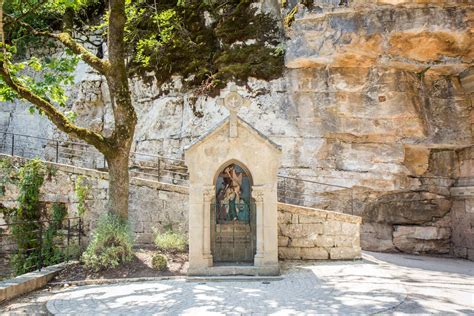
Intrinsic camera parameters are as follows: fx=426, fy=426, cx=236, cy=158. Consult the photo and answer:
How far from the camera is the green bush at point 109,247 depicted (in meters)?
8.83

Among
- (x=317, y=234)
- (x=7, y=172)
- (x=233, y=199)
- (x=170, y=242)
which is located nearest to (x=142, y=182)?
(x=170, y=242)

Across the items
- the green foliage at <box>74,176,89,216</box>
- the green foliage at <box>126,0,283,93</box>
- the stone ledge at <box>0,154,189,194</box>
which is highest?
the green foliage at <box>126,0,283,93</box>

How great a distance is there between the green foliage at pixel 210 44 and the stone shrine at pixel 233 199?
5.90 metres

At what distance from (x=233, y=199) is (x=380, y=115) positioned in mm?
6761

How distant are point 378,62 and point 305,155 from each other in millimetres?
3766

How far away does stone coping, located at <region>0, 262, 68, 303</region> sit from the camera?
265 inches

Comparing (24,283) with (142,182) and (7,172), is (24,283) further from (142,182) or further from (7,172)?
(7,172)

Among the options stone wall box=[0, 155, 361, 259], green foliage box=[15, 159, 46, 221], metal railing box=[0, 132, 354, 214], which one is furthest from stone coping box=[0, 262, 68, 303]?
metal railing box=[0, 132, 354, 214]

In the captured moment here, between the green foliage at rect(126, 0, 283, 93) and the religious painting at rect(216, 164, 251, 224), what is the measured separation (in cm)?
594

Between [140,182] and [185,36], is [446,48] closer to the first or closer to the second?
[185,36]

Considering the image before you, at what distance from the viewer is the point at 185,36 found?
15430 mm

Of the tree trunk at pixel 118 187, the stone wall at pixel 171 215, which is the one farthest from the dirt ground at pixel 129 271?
the stone wall at pixel 171 215

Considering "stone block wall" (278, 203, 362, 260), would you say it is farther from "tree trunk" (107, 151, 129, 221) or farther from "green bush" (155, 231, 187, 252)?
"tree trunk" (107, 151, 129, 221)

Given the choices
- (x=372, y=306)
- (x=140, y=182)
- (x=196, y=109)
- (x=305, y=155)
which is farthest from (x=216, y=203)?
(x=196, y=109)
